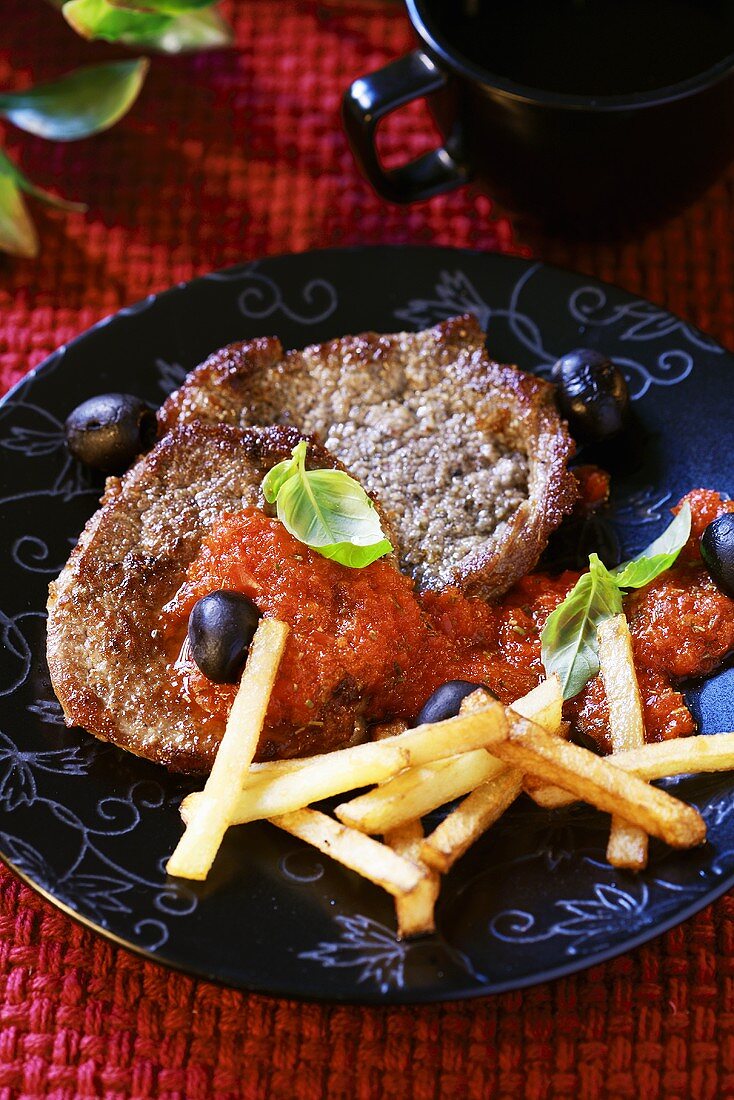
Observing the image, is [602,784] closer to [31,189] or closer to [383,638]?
[383,638]

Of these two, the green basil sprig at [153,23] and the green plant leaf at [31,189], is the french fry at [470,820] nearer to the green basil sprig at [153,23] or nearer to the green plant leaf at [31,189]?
the green plant leaf at [31,189]

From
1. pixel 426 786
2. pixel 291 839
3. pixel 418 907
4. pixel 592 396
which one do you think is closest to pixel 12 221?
pixel 592 396

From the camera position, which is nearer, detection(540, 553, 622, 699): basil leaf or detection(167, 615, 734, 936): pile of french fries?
detection(167, 615, 734, 936): pile of french fries

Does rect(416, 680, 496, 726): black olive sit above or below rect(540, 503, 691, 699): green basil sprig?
above

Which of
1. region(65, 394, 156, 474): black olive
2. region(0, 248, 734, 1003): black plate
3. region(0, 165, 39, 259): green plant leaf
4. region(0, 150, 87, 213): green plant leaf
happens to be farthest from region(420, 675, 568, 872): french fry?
region(0, 150, 87, 213): green plant leaf

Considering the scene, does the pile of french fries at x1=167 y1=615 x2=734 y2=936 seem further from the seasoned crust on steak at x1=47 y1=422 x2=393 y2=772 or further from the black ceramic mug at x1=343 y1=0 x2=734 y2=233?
the black ceramic mug at x1=343 y1=0 x2=734 y2=233

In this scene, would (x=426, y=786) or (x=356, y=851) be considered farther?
(x=426, y=786)
